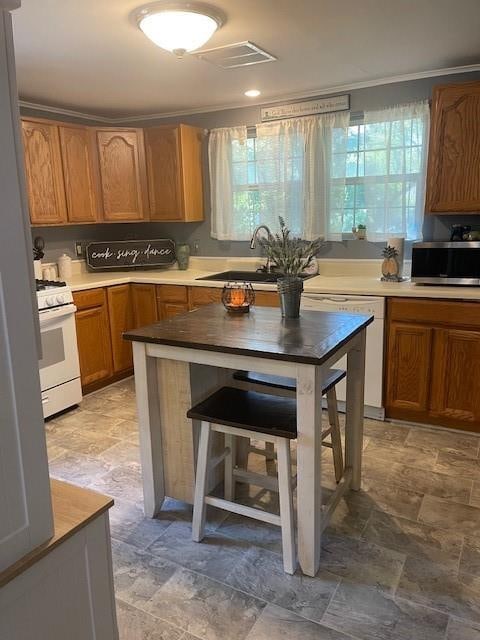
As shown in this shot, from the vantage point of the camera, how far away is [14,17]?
2.14 metres

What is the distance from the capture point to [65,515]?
1073 mm

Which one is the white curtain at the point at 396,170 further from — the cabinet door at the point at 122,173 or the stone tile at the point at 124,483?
the stone tile at the point at 124,483

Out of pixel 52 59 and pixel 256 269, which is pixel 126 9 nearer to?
pixel 52 59

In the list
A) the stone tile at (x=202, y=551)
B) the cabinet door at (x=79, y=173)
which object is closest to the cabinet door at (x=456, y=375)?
the stone tile at (x=202, y=551)

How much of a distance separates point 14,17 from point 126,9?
506 millimetres

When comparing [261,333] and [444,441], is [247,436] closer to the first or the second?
[261,333]

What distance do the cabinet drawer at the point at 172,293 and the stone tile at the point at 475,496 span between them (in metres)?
2.41

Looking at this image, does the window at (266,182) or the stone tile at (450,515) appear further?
the window at (266,182)

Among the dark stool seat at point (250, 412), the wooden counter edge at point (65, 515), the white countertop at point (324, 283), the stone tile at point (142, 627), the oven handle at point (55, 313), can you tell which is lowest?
the stone tile at point (142, 627)

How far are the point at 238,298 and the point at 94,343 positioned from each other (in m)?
1.84

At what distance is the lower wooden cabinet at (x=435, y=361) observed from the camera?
2932 mm

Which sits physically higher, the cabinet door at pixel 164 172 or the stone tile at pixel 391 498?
the cabinet door at pixel 164 172

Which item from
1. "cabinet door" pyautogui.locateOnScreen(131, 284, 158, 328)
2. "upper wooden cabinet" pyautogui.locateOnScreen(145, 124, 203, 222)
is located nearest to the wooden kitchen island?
"cabinet door" pyautogui.locateOnScreen(131, 284, 158, 328)

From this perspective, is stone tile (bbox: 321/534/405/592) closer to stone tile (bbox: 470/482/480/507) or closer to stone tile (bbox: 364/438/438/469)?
stone tile (bbox: 470/482/480/507)
